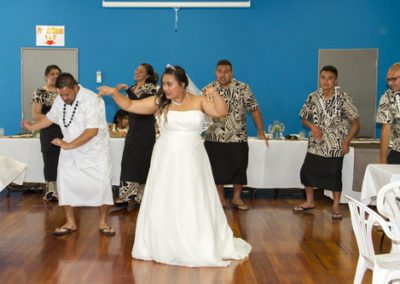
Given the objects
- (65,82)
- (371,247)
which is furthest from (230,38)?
(371,247)

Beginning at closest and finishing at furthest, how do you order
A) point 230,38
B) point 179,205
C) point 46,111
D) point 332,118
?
point 179,205, point 332,118, point 46,111, point 230,38

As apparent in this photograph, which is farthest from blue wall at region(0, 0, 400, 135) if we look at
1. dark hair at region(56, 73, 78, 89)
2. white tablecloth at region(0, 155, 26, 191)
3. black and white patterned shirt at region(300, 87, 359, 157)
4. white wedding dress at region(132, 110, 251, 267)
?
white wedding dress at region(132, 110, 251, 267)

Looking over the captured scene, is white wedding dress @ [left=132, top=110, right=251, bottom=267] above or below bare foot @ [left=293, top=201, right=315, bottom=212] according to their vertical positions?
above

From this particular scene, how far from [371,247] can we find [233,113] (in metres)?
3.32

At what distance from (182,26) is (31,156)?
9.80ft

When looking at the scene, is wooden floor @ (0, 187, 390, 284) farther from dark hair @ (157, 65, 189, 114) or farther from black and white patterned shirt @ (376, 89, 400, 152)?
dark hair @ (157, 65, 189, 114)

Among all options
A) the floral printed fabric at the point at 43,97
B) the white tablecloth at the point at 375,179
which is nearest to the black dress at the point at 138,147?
the floral printed fabric at the point at 43,97

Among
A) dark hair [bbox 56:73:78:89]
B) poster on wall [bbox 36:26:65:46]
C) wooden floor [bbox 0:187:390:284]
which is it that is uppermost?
poster on wall [bbox 36:26:65:46]

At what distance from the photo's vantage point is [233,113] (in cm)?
582

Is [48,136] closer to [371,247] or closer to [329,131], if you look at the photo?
[329,131]

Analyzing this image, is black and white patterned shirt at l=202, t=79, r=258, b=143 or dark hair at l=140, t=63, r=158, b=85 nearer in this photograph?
dark hair at l=140, t=63, r=158, b=85

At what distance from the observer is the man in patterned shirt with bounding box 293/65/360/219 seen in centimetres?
548

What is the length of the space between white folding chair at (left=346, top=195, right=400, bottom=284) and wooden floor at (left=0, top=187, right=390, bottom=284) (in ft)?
3.28

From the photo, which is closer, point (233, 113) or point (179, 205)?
point (179, 205)
